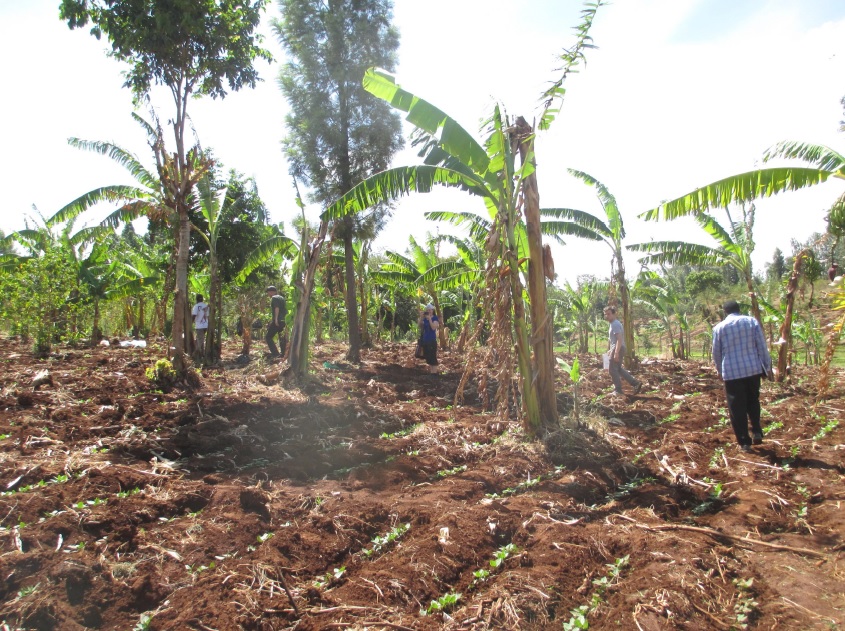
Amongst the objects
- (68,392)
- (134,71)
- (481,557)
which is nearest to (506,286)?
(481,557)

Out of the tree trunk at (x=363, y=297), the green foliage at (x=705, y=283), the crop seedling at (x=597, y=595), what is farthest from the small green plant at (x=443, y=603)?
the green foliage at (x=705, y=283)

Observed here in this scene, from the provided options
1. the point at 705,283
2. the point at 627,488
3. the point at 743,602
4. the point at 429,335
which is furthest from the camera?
the point at 705,283

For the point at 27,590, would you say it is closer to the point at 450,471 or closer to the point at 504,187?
the point at 450,471

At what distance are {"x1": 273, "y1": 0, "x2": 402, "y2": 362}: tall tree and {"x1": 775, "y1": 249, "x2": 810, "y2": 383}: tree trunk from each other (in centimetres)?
855

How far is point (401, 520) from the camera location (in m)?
3.93

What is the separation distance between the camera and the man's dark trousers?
5.43 m

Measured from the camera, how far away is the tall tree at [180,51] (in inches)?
329

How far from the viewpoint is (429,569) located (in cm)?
317

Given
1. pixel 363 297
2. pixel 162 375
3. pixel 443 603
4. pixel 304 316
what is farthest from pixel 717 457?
pixel 363 297

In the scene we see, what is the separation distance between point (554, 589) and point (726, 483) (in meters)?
2.51

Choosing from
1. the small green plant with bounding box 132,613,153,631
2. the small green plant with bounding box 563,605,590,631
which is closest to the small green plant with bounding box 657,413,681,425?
the small green plant with bounding box 563,605,590,631

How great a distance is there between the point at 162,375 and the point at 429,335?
5.25 meters

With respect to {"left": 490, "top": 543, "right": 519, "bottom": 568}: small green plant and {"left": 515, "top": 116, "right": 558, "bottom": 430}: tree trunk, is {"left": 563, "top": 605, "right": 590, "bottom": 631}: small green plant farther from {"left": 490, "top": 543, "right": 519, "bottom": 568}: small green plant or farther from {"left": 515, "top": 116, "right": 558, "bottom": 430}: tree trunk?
{"left": 515, "top": 116, "right": 558, "bottom": 430}: tree trunk

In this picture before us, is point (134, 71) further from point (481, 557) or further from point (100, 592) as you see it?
point (481, 557)
